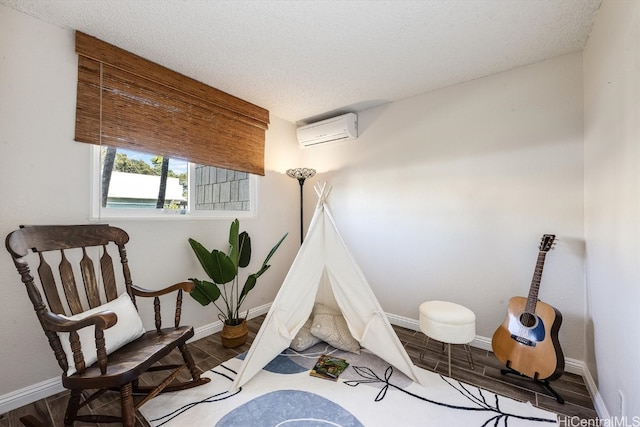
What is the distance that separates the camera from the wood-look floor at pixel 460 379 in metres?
1.60

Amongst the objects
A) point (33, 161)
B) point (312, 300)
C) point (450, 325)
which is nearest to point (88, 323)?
point (33, 161)

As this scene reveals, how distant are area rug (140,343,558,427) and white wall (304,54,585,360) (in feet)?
2.79

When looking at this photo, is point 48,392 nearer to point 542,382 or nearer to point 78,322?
point 78,322

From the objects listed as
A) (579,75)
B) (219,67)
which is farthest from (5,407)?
(579,75)

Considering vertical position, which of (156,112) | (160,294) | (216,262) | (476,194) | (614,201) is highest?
(156,112)

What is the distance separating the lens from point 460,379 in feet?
6.40

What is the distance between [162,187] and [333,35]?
6.37 feet

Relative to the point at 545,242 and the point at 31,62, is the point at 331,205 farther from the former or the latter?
the point at 31,62

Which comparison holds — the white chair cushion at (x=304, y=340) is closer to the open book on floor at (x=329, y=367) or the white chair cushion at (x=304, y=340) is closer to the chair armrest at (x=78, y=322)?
the open book on floor at (x=329, y=367)

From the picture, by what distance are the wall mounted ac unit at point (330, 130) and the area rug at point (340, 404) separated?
96.4 inches

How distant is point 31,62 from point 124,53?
0.55 meters

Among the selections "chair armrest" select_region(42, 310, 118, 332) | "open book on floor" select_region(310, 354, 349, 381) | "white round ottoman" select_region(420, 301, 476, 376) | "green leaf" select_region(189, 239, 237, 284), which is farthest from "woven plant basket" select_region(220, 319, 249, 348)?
"white round ottoman" select_region(420, 301, 476, 376)

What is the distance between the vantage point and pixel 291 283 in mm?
2072

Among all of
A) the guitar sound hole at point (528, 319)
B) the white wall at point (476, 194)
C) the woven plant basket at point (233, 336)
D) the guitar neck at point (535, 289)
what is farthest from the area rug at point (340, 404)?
the white wall at point (476, 194)
